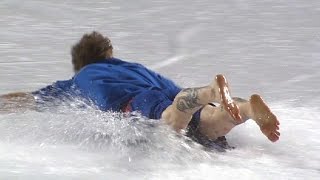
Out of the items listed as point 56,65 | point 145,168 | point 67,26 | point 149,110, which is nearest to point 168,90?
point 149,110

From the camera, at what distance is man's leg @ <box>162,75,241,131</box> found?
2610 mm

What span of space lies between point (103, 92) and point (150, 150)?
0.48m

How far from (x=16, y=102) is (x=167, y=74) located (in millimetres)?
1617

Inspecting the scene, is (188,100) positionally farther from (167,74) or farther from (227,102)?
(167,74)

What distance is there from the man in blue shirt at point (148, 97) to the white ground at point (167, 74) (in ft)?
0.27

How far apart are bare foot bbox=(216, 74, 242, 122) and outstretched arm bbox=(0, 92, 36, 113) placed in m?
1.03

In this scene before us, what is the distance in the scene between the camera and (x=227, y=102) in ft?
8.54

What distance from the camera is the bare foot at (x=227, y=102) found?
2.58 meters

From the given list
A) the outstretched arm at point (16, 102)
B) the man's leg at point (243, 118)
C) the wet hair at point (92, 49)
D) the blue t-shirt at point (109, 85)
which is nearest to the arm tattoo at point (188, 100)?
the man's leg at point (243, 118)

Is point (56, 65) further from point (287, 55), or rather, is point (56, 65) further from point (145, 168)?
point (145, 168)

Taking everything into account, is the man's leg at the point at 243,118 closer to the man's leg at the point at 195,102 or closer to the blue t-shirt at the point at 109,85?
the man's leg at the point at 195,102

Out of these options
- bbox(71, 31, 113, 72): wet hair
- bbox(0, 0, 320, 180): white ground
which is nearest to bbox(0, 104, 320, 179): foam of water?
bbox(0, 0, 320, 180): white ground

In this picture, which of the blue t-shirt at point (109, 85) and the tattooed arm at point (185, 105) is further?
the blue t-shirt at point (109, 85)

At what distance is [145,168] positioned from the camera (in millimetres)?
2535
